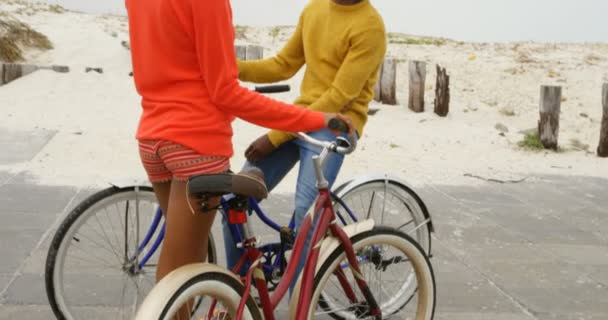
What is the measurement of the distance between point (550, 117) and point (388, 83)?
3386 millimetres

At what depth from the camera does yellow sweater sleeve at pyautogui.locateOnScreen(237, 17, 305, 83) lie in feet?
13.0

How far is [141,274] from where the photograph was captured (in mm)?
3670

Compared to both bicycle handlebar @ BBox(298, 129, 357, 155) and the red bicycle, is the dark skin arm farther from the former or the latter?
bicycle handlebar @ BBox(298, 129, 357, 155)

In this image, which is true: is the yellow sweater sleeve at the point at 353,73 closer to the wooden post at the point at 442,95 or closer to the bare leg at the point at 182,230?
the bare leg at the point at 182,230

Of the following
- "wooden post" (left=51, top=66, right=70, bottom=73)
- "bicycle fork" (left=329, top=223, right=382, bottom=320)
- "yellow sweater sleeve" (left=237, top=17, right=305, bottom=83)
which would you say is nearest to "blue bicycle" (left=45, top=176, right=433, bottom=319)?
"bicycle fork" (left=329, top=223, right=382, bottom=320)

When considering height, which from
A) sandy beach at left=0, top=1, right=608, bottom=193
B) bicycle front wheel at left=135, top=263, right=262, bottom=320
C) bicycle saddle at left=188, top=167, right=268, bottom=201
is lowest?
sandy beach at left=0, top=1, right=608, bottom=193

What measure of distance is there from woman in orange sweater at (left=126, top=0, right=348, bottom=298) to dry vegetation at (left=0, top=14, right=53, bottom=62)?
545 inches

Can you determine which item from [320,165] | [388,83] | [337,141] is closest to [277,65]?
[337,141]

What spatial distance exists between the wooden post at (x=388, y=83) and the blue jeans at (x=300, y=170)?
9.87m

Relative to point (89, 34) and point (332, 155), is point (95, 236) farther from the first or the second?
point (89, 34)

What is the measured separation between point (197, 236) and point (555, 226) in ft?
Answer: 16.1

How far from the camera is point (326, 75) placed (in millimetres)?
3797

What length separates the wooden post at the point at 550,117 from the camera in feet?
37.2

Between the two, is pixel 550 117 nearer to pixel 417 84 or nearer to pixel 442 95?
pixel 442 95
